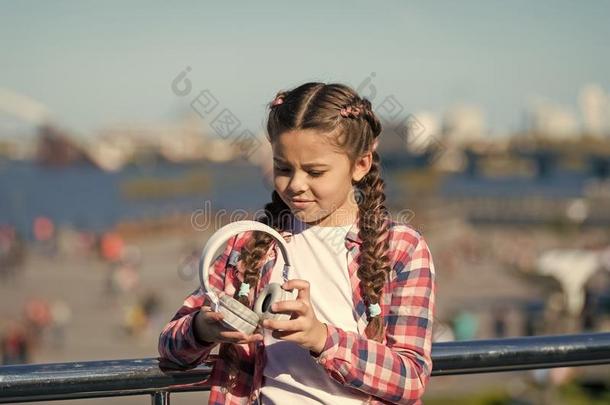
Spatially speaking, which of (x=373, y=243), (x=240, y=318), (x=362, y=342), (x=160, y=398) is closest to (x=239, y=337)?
(x=240, y=318)

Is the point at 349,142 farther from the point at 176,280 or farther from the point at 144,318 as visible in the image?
the point at 176,280

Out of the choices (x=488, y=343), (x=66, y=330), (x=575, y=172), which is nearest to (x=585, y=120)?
(x=575, y=172)

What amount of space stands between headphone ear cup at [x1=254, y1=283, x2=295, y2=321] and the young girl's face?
0.93 ft

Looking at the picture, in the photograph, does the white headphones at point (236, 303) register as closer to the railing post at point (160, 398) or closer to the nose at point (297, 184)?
the nose at point (297, 184)

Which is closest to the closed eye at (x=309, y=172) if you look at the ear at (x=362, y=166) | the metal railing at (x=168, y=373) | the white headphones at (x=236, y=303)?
the ear at (x=362, y=166)

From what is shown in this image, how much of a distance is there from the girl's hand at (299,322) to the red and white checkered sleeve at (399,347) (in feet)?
0.18

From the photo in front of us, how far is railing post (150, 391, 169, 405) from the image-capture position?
217 centimetres

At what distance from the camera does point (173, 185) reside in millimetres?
95688

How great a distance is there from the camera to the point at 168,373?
2121 mm

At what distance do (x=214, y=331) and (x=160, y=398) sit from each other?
16.1 inches

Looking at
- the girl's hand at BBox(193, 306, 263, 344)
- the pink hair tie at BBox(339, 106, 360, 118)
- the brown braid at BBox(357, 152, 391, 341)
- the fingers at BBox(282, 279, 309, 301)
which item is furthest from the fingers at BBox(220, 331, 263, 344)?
the pink hair tie at BBox(339, 106, 360, 118)

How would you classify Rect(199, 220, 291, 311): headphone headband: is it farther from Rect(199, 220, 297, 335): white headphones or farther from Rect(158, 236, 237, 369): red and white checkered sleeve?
Rect(158, 236, 237, 369): red and white checkered sleeve

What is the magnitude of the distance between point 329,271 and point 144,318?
24.5m

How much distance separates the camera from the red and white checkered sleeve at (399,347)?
187cm
